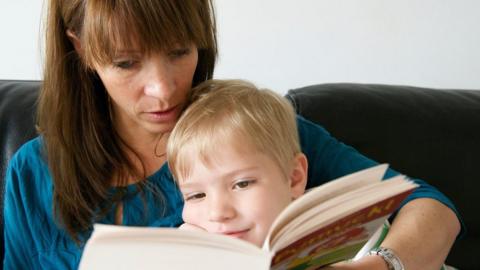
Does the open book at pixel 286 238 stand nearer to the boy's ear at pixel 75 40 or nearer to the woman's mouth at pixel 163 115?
the woman's mouth at pixel 163 115

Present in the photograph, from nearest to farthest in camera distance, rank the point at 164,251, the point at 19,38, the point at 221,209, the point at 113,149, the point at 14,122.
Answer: the point at 164,251, the point at 221,209, the point at 113,149, the point at 14,122, the point at 19,38

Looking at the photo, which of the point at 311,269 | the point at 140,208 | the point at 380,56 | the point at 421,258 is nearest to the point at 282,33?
the point at 380,56

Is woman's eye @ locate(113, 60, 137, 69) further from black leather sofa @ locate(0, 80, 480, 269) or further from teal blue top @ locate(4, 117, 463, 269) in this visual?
black leather sofa @ locate(0, 80, 480, 269)

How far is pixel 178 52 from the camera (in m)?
1.20

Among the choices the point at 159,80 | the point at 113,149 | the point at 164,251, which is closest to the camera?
the point at 164,251

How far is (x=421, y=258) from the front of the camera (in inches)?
45.1

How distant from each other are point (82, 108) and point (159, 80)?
0.98ft

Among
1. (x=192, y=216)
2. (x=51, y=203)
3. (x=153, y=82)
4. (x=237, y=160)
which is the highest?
(x=153, y=82)

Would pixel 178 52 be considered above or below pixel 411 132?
above

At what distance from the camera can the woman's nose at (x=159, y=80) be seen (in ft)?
3.81

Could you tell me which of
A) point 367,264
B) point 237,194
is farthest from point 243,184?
point 367,264

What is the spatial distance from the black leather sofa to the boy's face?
582mm

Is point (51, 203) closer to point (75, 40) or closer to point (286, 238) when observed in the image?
point (75, 40)

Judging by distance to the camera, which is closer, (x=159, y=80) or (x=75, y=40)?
(x=159, y=80)
